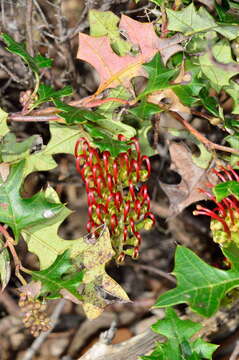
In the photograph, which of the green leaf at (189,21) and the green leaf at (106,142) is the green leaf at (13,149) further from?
the green leaf at (189,21)

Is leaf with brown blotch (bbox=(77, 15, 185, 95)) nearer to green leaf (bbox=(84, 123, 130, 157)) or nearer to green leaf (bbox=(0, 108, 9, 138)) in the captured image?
green leaf (bbox=(84, 123, 130, 157))

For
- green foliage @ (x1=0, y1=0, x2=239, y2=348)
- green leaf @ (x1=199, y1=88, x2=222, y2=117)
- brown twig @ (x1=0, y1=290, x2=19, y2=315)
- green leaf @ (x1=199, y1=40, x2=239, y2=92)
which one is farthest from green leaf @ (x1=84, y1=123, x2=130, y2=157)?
brown twig @ (x1=0, y1=290, x2=19, y2=315)

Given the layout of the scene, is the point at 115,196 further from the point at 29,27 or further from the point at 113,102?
the point at 29,27

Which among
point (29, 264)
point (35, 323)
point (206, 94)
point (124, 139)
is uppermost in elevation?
point (206, 94)

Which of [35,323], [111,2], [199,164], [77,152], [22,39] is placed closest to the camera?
[35,323]

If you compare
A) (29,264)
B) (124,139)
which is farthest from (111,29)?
(29,264)

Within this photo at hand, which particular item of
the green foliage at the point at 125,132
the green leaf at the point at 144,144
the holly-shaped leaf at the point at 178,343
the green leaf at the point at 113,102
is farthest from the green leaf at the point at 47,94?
the holly-shaped leaf at the point at 178,343

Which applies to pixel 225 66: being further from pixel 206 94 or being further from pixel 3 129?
pixel 3 129

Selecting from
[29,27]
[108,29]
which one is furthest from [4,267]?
[29,27]
